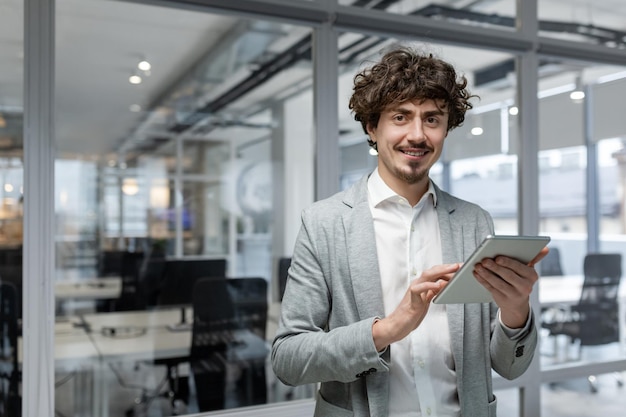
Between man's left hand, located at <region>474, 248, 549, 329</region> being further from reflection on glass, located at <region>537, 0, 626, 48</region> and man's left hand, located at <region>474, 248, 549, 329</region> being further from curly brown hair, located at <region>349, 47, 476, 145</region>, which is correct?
reflection on glass, located at <region>537, 0, 626, 48</region>

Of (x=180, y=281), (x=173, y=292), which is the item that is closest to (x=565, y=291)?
(x=180, y=281)

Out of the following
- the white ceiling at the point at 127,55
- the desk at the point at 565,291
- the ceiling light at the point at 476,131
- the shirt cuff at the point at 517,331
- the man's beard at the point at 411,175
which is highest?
the white ceiling at the point at 127,55

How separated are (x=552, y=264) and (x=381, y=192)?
2403mm

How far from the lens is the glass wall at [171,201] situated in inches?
142

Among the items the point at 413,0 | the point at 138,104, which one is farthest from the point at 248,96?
the point at 413,0

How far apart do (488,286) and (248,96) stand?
6.71 m

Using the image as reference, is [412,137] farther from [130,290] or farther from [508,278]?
[130,290]

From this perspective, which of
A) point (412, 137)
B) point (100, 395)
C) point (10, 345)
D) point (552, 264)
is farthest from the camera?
point (100, 395)

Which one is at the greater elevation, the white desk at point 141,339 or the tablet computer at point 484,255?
the tablet computer at point 484,255

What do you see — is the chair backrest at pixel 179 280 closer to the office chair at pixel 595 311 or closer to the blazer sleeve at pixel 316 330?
the office chair at pixel 595 311

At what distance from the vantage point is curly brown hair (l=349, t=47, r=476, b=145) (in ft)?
3.98

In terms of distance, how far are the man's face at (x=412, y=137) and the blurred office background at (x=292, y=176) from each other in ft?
0.96

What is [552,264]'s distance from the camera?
3326 millimetres

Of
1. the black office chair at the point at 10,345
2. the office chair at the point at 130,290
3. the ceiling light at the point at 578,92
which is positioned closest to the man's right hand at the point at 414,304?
the black office chair at the point at 10,345
